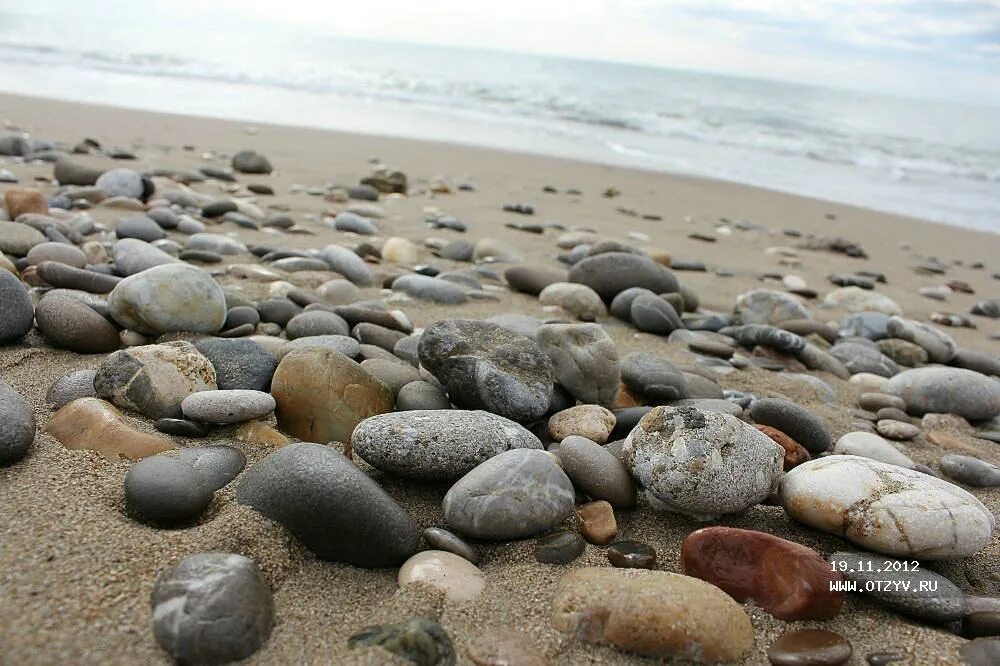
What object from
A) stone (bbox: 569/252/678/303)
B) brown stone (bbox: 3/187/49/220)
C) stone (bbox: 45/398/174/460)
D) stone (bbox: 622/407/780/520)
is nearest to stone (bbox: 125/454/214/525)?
stone (bbox: 45/398/174/460)

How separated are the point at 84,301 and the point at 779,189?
915 cm

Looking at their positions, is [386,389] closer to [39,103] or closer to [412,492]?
[412,492]

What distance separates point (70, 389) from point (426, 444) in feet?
3.39

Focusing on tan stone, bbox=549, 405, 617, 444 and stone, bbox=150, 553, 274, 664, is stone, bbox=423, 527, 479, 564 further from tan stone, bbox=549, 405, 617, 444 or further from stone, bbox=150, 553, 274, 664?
tan stone, bbox=549, 405, 617, 444

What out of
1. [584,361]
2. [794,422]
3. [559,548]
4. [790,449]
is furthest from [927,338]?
[559,548]

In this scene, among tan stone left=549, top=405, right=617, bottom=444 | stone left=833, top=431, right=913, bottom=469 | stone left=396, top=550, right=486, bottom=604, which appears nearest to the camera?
stone left=396, top=550, right=486, bottom=604

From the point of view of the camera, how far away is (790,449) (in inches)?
86.0

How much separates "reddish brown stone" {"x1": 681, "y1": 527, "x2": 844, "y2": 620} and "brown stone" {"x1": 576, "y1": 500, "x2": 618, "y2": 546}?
19cm

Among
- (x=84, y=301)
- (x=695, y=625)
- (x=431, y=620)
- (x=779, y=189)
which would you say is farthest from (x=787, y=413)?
(x=779, y=189)

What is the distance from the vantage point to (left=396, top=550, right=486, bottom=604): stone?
1488 mm

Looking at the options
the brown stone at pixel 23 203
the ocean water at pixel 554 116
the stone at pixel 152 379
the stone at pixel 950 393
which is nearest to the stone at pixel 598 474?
the stone at pixel 152 379

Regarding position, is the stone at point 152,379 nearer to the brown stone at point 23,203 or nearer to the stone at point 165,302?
the stone at point 165,302

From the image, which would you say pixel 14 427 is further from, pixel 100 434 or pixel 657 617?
pixel 657 617

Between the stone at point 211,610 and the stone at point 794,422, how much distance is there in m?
1.66
